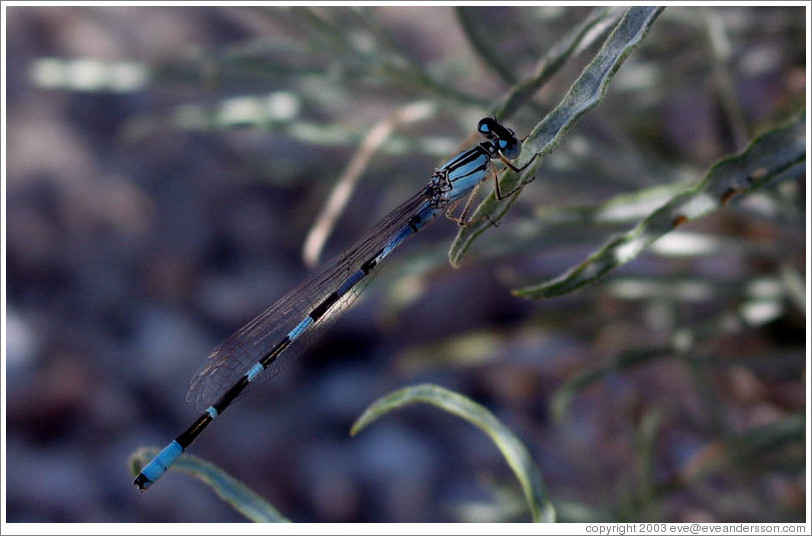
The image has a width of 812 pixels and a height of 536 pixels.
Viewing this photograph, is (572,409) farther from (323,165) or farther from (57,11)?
(57,11)

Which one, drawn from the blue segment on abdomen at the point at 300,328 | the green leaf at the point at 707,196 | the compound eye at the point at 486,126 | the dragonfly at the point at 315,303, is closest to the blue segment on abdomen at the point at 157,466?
the dragonfly at the point at 315,303

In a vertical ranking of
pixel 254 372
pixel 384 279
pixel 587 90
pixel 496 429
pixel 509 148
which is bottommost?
pixel 496 429

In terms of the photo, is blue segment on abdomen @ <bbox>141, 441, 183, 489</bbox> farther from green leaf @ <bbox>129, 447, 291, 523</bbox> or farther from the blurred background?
the blurred background

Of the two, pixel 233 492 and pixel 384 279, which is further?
pixel 384 279

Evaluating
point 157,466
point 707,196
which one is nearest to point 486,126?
point 707,196

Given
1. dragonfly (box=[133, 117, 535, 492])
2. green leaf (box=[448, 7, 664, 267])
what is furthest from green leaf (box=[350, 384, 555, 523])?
dragonfly (box=[133, 117, 535, 492])

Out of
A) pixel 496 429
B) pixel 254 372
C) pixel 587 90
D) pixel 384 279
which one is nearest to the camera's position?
pixel 587 90

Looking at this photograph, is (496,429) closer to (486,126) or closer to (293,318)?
(486,126)

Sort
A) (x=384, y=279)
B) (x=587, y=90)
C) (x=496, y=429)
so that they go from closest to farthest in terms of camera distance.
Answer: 1. (x=587, y=90)
2. (x=496, y=429)
3. (x=384, y=279)
